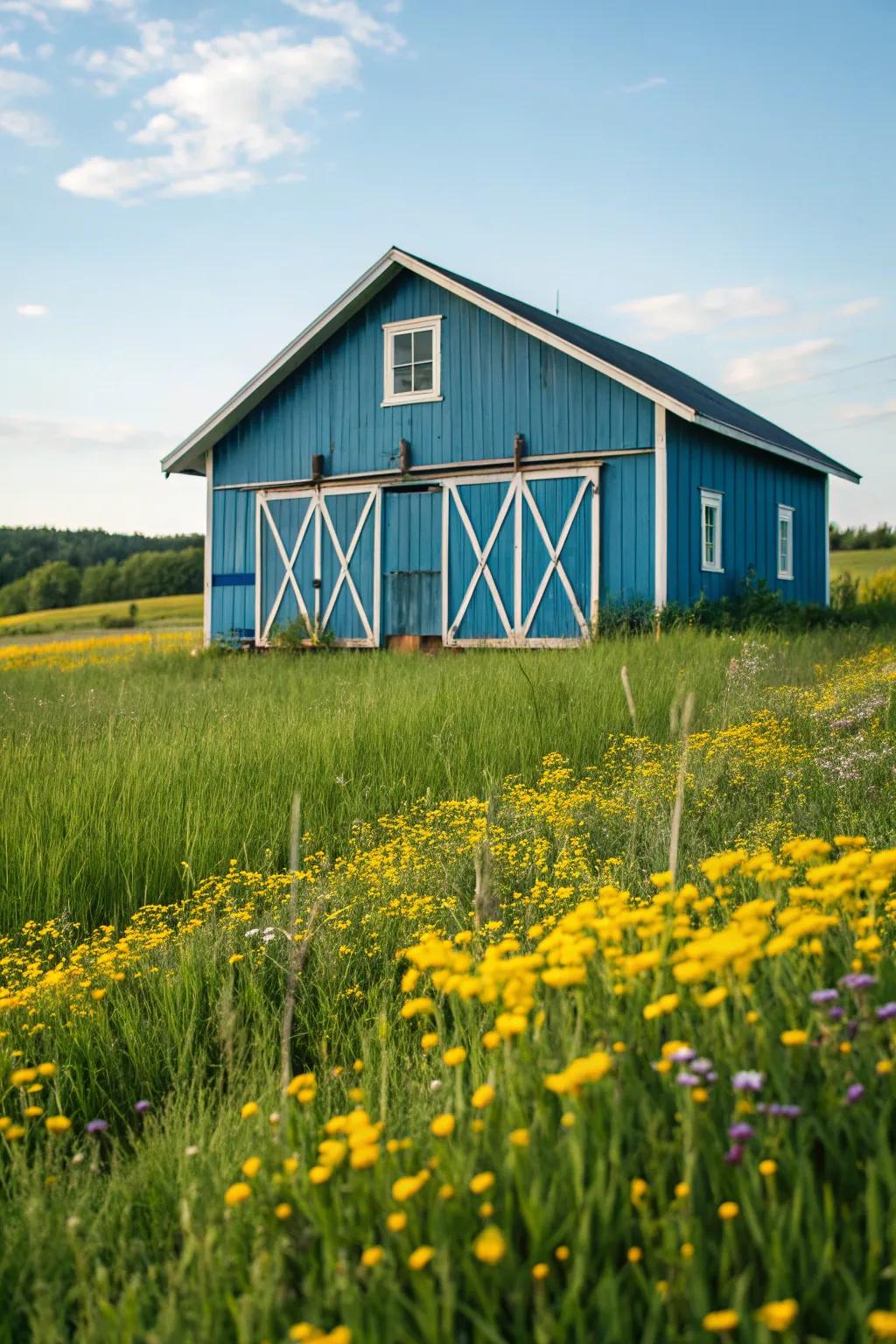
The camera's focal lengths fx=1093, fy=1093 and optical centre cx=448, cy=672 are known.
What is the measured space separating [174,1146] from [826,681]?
8.11 metres

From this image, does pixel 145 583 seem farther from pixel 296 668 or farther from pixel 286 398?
pixel 296 668

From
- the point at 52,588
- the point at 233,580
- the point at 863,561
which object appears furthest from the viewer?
the point at 52,588

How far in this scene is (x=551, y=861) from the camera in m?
4.68

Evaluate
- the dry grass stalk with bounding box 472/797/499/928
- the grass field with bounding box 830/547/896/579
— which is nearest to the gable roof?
the dry grass stalk with bounding box 472/797/499/928

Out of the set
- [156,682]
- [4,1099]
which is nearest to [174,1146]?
[4,1099]

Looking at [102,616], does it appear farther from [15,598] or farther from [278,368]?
[278,368]

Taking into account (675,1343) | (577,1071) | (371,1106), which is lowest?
(371,1106)

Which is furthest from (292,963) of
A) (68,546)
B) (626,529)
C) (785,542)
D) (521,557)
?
(68,546)

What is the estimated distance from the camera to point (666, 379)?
1970 cm

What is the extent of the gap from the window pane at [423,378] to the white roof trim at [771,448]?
172 inches

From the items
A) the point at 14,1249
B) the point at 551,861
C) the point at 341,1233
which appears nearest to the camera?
the point at 341,1233

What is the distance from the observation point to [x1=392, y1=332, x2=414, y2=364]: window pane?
57.8 feet

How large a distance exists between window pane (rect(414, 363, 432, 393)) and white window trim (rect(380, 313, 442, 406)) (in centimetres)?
10

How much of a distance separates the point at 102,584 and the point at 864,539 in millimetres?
45922
